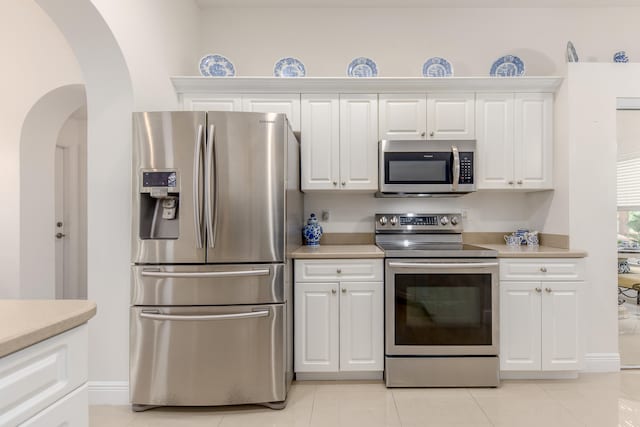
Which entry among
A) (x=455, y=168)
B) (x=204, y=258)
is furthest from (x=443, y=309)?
(x=204, y=258)

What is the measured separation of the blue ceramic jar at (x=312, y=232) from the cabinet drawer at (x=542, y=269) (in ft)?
4.58

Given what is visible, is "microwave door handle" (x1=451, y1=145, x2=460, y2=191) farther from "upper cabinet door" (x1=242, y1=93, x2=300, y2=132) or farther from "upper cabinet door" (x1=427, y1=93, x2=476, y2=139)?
"upper cabinet door" (x1=242, y1=93, x2=300, y2=132)

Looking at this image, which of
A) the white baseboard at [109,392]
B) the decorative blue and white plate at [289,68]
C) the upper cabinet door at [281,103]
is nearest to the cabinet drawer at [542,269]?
the upper cabinet door at [281,103]

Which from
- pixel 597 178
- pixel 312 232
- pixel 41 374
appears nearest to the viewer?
pixel 41 374

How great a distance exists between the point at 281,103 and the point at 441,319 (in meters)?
1.99

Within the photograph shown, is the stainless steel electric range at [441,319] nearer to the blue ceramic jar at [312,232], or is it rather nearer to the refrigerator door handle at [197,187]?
the blue ceramic jar at [312,232]

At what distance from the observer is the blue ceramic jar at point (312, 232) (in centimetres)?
311

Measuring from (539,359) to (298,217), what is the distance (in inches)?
78.0

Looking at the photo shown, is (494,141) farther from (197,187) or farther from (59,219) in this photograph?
(59,219)

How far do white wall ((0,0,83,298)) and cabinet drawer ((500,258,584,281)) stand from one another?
3.49m

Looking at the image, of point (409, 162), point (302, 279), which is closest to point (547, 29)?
point (409, 162)

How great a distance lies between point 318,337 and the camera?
258 cm

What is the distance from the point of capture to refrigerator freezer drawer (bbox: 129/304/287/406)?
86.7 inches

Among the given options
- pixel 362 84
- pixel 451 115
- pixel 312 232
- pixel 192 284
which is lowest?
Answer: pixel 192 284
